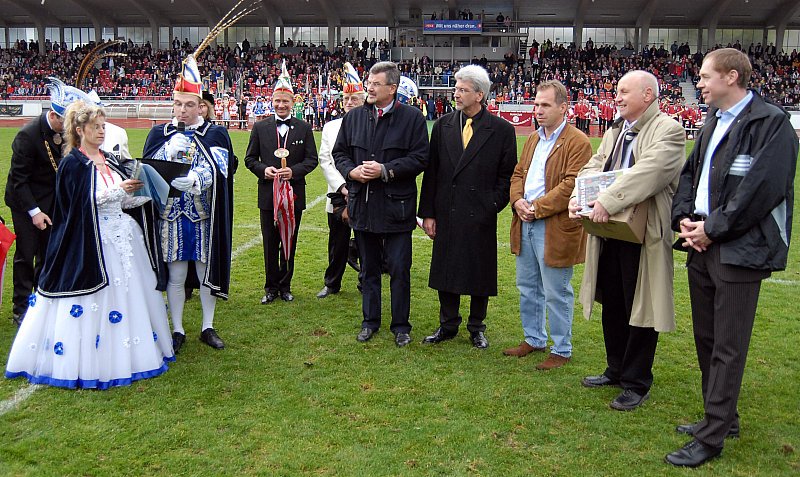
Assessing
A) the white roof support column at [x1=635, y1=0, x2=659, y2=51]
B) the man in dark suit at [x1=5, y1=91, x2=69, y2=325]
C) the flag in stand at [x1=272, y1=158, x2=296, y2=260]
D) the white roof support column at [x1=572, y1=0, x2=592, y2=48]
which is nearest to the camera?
the man in dark suit at [x1=5, y1=91, x2=69, y2=325]

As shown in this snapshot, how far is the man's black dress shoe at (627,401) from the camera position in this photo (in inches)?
175

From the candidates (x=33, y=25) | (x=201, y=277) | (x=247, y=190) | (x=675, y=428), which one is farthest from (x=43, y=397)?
(x=33, y=25)

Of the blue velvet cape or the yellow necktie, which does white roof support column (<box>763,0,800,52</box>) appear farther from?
the blue velvet cape

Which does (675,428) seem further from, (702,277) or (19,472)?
(19,472)

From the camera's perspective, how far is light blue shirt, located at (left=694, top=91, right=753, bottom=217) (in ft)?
12.0

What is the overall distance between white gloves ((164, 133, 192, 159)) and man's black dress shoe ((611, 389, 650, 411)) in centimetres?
338

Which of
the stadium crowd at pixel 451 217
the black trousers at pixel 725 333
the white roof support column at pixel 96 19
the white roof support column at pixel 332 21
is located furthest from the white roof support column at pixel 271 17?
the black trousers at pixel 725 333

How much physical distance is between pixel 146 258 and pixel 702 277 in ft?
11.3

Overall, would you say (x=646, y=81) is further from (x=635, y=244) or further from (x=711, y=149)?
(x=635, y=244)

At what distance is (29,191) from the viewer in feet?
19.0

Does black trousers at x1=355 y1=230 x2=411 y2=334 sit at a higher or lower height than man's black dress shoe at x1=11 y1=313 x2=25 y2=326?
higher

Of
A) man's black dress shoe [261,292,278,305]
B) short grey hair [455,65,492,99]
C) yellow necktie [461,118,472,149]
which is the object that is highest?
short grey hair [455,65,492,99]

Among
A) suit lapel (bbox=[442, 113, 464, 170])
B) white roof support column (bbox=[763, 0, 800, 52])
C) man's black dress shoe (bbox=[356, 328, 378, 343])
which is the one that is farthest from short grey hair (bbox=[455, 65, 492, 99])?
white roof support column (bbox=[763, 0, 800, 52])

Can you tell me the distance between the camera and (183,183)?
16.6ft
